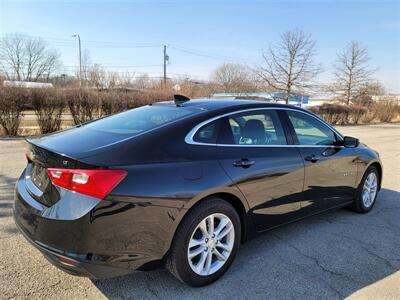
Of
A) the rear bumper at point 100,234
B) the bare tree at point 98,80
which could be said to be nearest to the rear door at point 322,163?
the rear bumper at point 100,234

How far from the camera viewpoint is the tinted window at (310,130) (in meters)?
3.98

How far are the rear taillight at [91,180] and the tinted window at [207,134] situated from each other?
2.59 ft

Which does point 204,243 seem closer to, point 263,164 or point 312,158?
point 263,164

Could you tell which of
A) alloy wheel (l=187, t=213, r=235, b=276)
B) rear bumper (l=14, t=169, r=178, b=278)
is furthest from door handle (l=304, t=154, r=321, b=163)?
rear bumper (l=14, t=169, r=178, b=278)

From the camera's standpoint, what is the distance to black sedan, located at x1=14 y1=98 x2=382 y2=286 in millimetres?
A: 2418

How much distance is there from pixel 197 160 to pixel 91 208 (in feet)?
3.00

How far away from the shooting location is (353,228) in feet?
14.4

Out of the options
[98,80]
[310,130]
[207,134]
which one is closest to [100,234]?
[207,134]

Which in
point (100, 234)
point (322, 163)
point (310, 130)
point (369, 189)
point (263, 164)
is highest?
point (310, 130)

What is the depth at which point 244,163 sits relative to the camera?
3168 millimetres

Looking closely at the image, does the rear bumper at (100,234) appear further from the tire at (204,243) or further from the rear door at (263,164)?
the rear door at (263,164)

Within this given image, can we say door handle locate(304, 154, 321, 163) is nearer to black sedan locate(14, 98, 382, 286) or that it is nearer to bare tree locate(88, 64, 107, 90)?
black sedan locate(14, 98, 382, 286)

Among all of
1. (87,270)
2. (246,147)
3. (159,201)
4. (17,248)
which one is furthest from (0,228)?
(246,147)

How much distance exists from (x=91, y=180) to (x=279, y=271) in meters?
1.95
